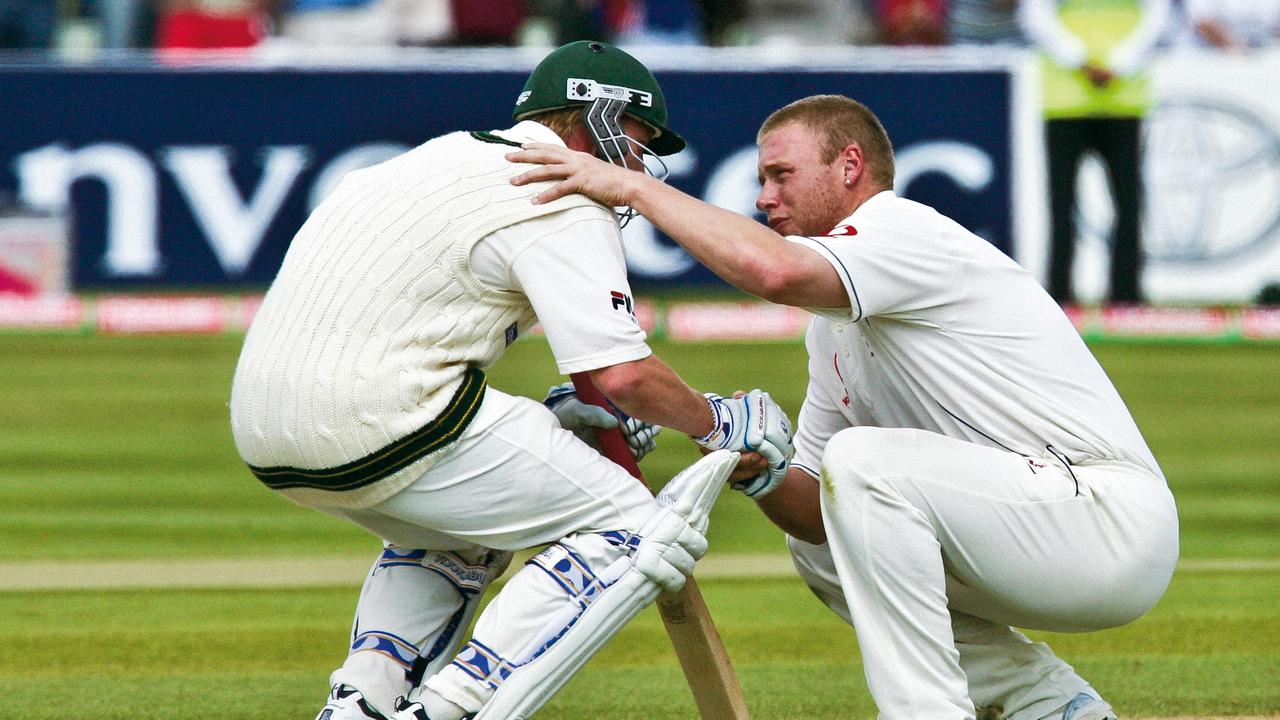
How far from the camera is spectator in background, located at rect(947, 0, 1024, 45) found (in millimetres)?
12883

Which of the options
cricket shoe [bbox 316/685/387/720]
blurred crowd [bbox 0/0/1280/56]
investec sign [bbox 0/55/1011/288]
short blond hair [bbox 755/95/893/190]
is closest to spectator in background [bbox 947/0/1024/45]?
blurred crowd [bbox 0/0/1280/56]

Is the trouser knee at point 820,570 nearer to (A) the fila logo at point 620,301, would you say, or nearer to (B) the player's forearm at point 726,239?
(B) the player's forearm at point 726,239

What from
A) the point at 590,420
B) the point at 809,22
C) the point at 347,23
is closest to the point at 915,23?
the point at 809,22

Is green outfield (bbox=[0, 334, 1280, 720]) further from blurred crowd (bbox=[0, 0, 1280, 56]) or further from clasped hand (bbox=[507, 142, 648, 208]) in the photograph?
blurred crowd (bbox=[0, 0, 1280, 56])

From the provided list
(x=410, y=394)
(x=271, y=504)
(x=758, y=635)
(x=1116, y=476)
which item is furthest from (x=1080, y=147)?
(x=410, y=394)

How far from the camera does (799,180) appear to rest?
14.6 feet

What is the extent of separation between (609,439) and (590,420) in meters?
0.08

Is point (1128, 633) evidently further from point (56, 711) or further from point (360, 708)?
point (56, 711)

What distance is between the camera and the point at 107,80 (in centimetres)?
1153

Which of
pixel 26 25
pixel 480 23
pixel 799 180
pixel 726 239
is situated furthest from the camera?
pixel 480 23

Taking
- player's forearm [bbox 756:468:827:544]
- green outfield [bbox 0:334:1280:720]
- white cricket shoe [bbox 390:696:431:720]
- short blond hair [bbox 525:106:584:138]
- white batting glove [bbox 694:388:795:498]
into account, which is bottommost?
green outfield [bbox 0:334:1280:720]

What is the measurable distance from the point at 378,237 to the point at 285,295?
24 cm

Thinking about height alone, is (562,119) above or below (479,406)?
above

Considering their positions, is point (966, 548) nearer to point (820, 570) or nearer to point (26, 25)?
point (820, 570)
